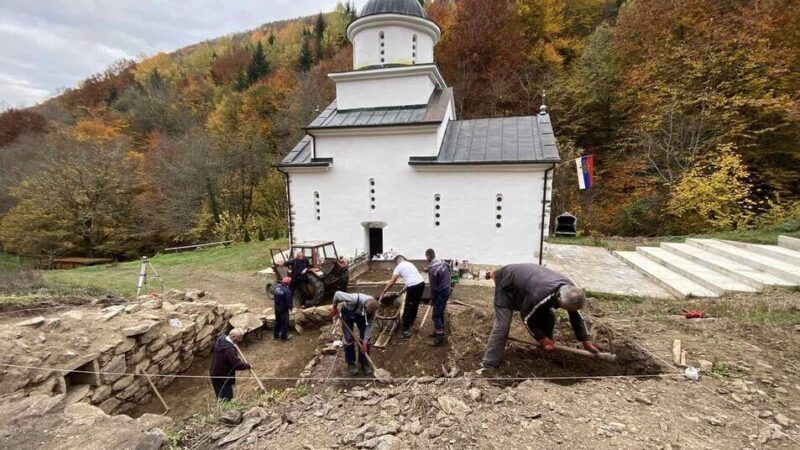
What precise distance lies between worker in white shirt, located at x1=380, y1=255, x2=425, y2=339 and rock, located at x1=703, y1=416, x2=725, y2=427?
3595mm

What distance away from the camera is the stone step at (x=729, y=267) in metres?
6.77

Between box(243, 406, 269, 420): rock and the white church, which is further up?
the white church

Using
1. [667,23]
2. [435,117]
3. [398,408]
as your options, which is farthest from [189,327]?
[667,23]

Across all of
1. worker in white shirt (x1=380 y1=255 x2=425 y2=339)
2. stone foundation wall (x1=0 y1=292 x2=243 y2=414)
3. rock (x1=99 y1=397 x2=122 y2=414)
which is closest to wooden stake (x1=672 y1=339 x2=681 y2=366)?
worker in white shirt (x1=380 y1=255 x2=425 y2=339)

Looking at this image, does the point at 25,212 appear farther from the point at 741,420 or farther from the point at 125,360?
the point at 741,420

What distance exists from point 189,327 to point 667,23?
23.0m

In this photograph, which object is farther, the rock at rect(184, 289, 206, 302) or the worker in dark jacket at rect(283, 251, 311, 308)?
the worker in dark jacket at rect(283, 251, 311, 308)

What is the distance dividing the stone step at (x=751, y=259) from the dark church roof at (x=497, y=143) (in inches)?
201

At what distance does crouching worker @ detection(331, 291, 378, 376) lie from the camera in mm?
4887

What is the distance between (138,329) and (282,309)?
2301mm

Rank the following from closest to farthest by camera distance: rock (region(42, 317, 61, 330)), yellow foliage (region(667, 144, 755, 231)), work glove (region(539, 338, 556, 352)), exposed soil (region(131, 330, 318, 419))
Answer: work glove (region(539, 338, 556, 352)) < rock (region(42, 317, 61, 330)) < exposed soil (region(131, 330, 318, 419)) < yellow foliage (region(667, 144, 755, 231))

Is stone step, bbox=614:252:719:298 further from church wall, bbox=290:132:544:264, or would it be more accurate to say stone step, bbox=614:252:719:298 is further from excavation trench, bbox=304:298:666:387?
excavation trench, bbox=304:298:666:387

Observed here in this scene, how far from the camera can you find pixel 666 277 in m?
8.44

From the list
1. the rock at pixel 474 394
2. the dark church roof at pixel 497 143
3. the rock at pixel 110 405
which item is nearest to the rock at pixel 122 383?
the rock at pixel 110 405
